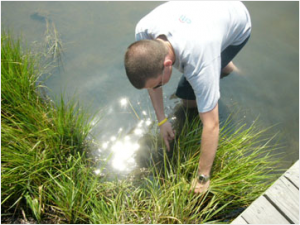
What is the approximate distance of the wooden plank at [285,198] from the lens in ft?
5.43

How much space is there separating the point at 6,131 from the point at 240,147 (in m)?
1.98

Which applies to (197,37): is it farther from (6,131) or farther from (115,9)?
(115,9)

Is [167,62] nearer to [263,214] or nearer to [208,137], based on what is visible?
[208,137]

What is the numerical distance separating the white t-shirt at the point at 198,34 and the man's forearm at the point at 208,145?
0.16 metres

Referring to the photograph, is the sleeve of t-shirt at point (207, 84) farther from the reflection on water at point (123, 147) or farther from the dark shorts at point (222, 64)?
the reflection on water at point (123, 147)

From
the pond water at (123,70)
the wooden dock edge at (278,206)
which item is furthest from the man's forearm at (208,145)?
the pond water at (123,70)

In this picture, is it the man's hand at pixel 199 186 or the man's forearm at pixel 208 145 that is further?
the man's hand at pixel 199 186

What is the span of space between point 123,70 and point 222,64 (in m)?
1.28

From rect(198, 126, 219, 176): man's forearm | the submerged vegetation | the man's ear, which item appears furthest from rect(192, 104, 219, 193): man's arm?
the man's ear

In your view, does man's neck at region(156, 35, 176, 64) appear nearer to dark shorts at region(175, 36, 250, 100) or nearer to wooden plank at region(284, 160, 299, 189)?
dark shorts at region(175, 36, 250, 100)

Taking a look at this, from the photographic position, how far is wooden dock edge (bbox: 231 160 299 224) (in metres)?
1.65

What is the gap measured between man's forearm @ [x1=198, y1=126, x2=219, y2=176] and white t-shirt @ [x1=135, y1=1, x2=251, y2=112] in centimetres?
16

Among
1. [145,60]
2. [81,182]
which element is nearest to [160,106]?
[145,60]

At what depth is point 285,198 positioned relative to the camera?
1713 millimetres
